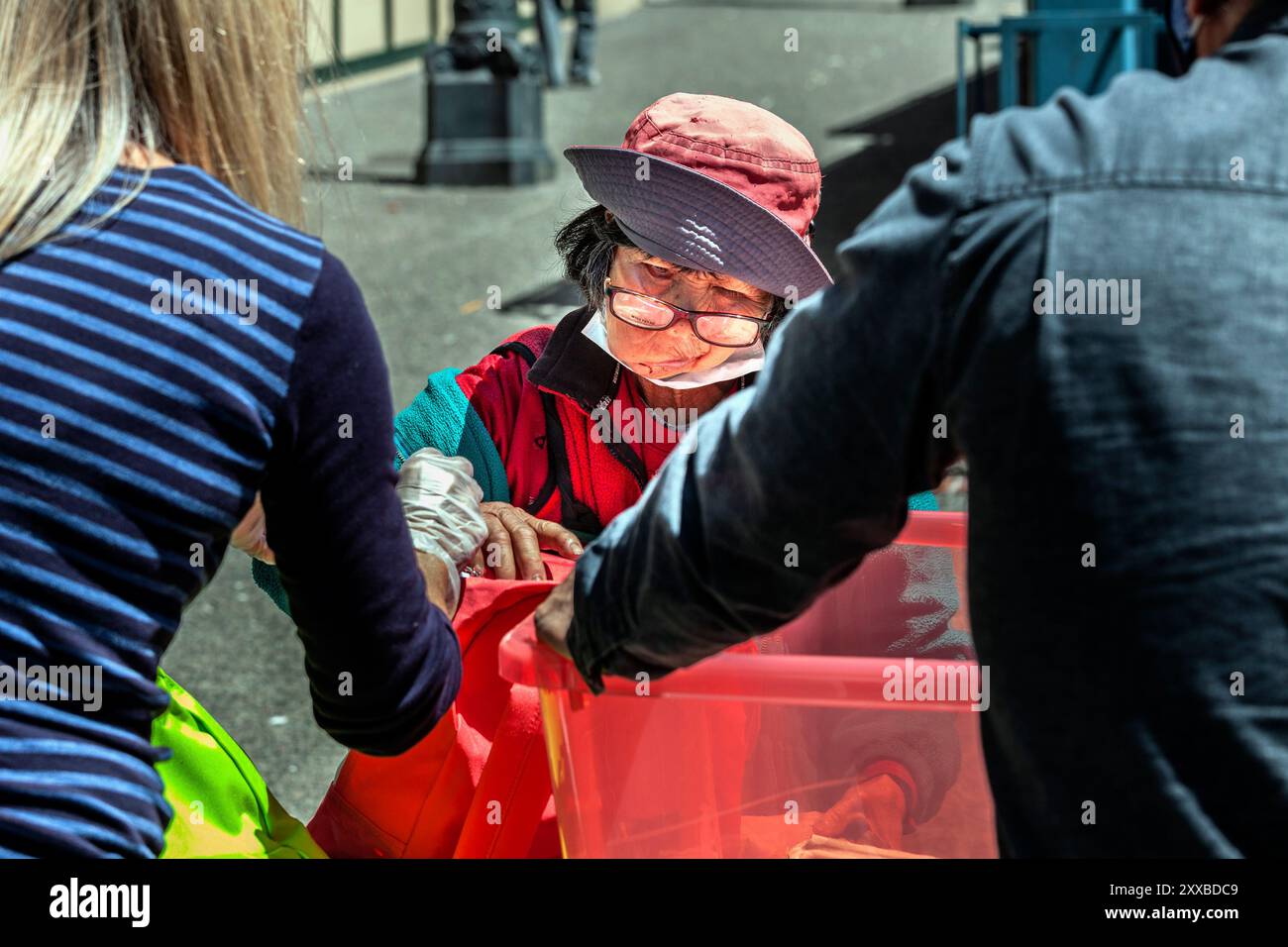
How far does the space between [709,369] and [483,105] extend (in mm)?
7789

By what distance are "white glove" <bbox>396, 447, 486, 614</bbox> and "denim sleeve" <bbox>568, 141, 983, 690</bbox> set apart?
49cm

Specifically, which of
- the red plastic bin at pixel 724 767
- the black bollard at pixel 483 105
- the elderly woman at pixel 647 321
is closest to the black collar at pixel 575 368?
the elderly woman at pixel 647 321

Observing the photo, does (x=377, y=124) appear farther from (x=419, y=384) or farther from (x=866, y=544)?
(x=866, y=544)

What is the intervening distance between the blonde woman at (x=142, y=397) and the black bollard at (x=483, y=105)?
859cm

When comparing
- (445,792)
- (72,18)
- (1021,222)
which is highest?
(72,18)

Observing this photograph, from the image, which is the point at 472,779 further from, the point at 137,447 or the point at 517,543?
the point at 137,447

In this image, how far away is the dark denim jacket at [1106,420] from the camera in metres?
1.08

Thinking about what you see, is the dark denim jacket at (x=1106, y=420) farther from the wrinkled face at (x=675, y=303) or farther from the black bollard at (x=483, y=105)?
the black bollard at (x=483, y=105)

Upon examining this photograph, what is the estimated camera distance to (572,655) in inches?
A: 62.1

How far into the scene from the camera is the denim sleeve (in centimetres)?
116

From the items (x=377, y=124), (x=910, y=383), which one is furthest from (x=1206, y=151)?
(x=377, y=124)

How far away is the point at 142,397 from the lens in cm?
131
